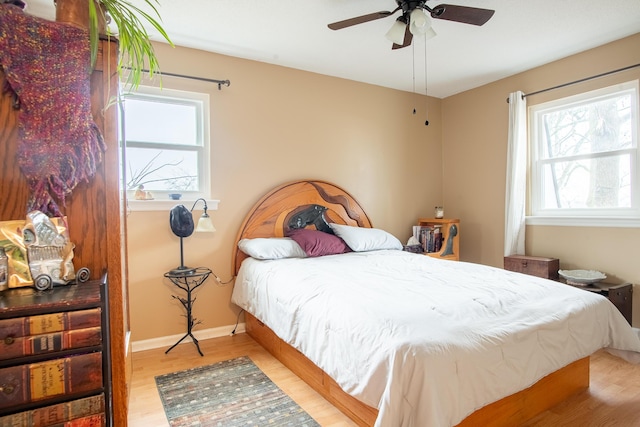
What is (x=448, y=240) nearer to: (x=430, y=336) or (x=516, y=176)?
(x=516, y=176)

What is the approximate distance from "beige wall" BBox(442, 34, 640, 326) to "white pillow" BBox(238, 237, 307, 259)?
2.33 metres

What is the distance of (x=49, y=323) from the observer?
1.15 m

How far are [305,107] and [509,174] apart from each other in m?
2.23

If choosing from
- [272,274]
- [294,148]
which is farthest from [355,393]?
[294,148]

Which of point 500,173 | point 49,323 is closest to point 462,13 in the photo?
point 500,173

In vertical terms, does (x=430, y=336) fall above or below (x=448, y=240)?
below

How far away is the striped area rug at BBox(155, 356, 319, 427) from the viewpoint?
1.92m

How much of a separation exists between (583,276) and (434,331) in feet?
8.10

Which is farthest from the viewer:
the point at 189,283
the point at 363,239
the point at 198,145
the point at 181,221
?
the point at 363,239

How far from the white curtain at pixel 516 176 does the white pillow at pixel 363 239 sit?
3.84 ft

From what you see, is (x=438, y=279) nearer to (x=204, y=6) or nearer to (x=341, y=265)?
(x=341, y=265)

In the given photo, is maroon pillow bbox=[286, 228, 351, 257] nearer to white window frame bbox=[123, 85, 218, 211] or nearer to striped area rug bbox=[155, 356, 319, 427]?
white window frame bbox=[123, 85, 218, 211]

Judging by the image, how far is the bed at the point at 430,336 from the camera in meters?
1.36

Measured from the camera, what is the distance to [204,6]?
8.19ft
